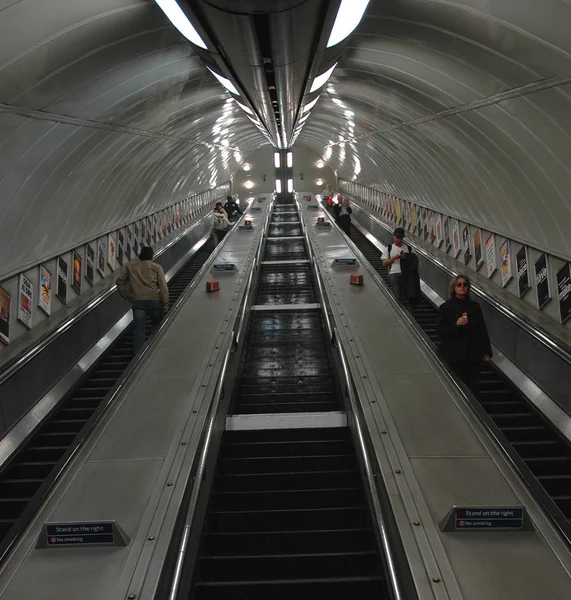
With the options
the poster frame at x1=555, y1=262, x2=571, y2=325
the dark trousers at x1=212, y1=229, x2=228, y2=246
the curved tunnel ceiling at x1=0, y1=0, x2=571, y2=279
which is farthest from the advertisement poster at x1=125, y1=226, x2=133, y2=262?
the poster frame at x1=555, y1=262, x2=571, y2=325

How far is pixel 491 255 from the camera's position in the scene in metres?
9.94

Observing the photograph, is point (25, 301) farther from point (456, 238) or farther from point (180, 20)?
point (456, 238)

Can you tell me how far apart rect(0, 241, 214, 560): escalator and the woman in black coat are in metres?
3.12

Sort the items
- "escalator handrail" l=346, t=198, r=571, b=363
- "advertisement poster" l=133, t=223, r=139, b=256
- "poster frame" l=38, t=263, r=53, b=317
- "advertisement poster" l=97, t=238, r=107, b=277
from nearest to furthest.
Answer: "escalator handrail" l=346, t=198, r=571, b=363
"poster frame" l=38, t=263, r=53, b=317
"advertisement poster" l=97, t=238, r=107, b=277
"advertisement poster" l=133, t=223, r=139, b=256

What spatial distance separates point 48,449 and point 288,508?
264cm

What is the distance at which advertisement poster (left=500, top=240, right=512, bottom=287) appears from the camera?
355 inches

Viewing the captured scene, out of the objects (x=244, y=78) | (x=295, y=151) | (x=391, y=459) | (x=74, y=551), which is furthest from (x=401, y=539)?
(x=295, y=151)

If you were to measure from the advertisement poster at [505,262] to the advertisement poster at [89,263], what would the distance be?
7077 millimetres

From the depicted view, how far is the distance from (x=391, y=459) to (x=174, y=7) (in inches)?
132

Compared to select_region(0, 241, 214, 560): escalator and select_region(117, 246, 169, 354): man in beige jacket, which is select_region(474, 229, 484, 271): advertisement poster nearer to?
select_region(117, 246, 169, 354): man in beige jacket

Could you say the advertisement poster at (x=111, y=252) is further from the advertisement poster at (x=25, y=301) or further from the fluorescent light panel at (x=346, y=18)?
the fluorescent light panel at (x=346, y=18)

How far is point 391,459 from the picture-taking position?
13.2 feet

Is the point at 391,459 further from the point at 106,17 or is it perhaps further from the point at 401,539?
the point at 106,17

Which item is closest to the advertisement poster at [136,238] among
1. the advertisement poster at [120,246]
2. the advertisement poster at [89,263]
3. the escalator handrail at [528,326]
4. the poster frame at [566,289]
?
the advertisement poster at [120,246]
